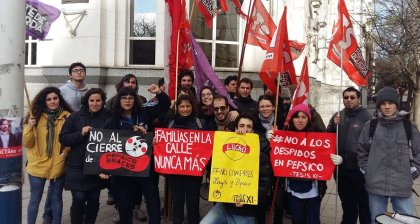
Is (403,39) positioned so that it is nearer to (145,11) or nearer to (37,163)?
(145,11)

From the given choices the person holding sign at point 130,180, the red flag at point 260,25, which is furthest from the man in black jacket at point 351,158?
the red flag at point 260,25

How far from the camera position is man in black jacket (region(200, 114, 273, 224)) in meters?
4.62

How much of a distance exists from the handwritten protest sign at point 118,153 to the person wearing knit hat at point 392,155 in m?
2.47

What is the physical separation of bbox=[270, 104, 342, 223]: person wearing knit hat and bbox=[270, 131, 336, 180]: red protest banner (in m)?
0.08

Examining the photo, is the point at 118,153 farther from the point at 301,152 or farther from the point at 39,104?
the point at 301,152

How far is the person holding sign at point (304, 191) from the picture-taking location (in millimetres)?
4750

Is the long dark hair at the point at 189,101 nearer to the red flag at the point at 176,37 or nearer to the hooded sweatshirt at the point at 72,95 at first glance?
the red flag at the point at 176,37

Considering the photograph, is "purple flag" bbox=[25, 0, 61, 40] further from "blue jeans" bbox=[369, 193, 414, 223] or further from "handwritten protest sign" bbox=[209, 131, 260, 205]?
"blue jeans" bbox=[369, 193, 414, 223]

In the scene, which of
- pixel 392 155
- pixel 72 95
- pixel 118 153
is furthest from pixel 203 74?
pixel 392 155

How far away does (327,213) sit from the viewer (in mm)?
6844

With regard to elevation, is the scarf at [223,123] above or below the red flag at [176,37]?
below

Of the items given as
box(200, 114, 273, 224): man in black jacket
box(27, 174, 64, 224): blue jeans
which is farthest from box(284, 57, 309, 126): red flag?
box(27, 174, 64, 224): blue jeans

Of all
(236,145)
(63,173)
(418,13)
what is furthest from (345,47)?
(418,13)

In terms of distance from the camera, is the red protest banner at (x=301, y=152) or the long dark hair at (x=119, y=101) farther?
the long dark hair at (x=119, y=101)
